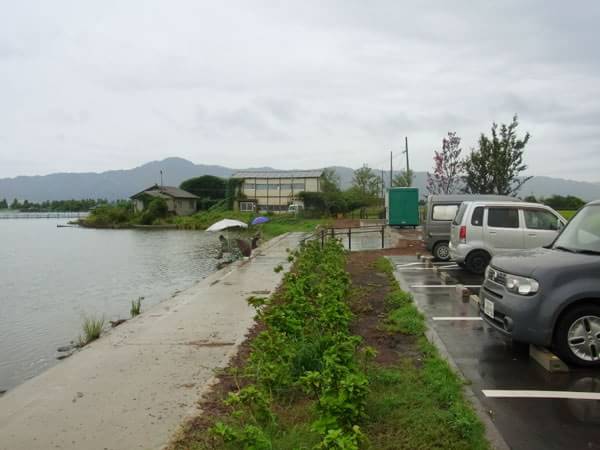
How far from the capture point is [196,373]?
5809 mm

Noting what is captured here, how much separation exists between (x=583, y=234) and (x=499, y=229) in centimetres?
561

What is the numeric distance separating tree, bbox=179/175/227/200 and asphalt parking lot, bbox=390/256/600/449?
7732 cm

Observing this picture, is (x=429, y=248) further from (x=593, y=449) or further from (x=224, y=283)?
(x=593, y=449)

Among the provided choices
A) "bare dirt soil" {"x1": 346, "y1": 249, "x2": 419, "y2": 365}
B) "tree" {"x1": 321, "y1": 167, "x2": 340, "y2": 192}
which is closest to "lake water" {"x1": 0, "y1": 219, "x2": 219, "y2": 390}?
"bare dirt soil" {"x1": 346, "y1": 249, "x2": 419, "y2": 365}

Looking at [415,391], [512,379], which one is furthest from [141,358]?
[512,379]

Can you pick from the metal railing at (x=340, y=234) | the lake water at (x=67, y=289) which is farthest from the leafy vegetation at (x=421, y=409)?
the metal railing at (x=340, y=234)

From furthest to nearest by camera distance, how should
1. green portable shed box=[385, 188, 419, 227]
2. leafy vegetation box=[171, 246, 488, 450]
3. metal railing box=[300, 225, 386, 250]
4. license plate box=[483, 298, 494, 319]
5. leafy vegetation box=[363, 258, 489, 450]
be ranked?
green portable shed box=[385, 188, 419, 227], metal railing box=[300, 225, 386, 250], license plate box=[483, 298, 494, 319], leafy vegetation box=[363, 258, 489, 450], leafy vegetation box=[171, 246, 488, 450]

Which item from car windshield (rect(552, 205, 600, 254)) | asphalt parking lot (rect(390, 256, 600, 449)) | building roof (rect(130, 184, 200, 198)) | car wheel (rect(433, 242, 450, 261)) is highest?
building roof (rect(130, 184, 200, 198))

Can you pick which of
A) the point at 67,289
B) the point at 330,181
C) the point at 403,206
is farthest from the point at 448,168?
the point at 330,181

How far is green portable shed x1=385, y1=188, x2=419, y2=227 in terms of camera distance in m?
28.7

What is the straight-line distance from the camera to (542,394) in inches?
182

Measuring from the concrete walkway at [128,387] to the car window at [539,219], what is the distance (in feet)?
22.0

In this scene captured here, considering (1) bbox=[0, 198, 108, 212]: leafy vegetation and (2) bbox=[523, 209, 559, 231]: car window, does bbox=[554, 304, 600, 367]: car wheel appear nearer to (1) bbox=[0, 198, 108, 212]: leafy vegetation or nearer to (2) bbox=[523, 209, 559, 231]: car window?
(2) bbox=[523, 209, 559, 231]: car window

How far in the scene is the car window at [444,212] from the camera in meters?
14.9
